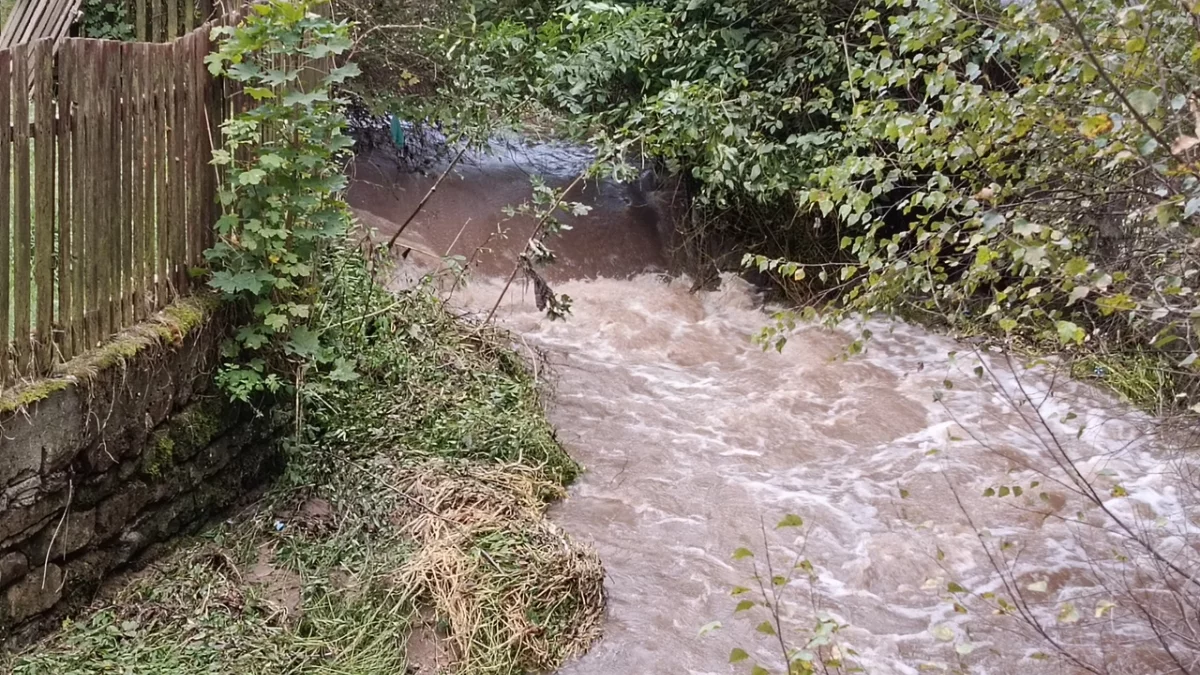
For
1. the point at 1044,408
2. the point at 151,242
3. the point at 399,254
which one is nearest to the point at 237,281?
the point at 151,242

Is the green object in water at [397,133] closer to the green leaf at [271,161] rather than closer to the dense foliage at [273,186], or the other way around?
the dense foliage at [273,186]

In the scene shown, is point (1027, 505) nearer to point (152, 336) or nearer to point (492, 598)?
point (492, 598)

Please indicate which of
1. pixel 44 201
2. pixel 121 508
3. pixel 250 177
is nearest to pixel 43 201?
pixel 44 201

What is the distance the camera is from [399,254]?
8062 millimetres

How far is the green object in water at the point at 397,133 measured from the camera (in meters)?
9.56

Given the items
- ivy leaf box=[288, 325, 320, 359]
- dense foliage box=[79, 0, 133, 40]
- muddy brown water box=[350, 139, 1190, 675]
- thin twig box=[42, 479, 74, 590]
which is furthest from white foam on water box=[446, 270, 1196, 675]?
dense foliage box=[79, 0, 133, 40]

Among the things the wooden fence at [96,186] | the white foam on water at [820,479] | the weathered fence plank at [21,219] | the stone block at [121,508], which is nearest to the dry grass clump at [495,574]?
the white foam on water at [820,479]

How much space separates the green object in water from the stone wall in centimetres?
537

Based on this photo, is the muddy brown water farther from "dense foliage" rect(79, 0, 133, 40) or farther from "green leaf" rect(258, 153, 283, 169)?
"dense foliage" rect(79, 0, 133, 40)

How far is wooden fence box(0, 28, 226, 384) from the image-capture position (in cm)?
341

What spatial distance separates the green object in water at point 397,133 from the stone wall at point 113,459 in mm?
5366

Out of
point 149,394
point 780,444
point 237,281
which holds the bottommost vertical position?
point 780,444

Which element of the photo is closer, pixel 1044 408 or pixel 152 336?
pixel 152 336

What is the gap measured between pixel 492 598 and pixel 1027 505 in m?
3.48
